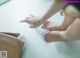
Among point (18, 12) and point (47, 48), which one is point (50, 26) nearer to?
point (47, 48)

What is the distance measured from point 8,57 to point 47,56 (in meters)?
0.30

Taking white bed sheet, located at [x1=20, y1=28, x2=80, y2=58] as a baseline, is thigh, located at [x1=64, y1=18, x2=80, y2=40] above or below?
above

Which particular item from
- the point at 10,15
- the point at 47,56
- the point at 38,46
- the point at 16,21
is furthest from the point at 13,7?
the point at 47,56

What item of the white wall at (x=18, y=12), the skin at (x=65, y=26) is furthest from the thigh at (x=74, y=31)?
the white wall at (x=18, y=12)

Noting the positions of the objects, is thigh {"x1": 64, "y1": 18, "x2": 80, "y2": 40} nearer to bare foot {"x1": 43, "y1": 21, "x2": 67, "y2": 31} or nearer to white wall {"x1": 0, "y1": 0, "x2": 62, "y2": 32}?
bare foot {"x1": 43, "y1": 21, "x2": 67, "y2": 31}

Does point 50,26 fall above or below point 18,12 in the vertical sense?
below

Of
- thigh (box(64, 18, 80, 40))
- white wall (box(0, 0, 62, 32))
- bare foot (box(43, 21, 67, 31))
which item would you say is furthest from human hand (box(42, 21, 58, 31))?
thigh (box(64, 18, 80, 40))

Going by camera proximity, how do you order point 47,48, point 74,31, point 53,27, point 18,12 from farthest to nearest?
point 18,12 < point 53,27 < point 47,48 < point 74,31

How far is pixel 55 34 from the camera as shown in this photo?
1.28 meters

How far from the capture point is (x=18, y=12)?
172 cm

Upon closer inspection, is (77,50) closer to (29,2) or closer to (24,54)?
(24,54)

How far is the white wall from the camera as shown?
60.6 inches

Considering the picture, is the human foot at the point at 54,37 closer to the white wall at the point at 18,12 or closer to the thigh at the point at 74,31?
the thigh at the point at 74,31

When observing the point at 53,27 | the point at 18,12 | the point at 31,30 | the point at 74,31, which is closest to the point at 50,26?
the point at 53,27
